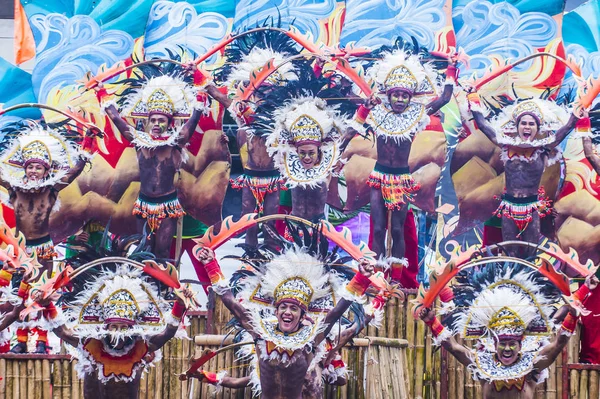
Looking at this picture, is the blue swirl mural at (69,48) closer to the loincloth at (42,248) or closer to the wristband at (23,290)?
the loincloth at (42,248)

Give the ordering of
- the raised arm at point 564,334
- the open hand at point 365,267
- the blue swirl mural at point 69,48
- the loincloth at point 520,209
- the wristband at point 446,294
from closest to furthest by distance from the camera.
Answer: the open hand at point 365,267, the raised arm at point 564,334, the wristband at point 446,294, the loincloth at point 520,209, the blue swirl mural at point 69,48

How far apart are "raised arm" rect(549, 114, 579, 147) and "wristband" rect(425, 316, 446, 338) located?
230 cm

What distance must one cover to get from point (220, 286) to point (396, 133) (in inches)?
97.4

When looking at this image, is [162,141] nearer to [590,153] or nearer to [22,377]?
[22,377]

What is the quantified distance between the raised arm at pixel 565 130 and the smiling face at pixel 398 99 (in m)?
1.28

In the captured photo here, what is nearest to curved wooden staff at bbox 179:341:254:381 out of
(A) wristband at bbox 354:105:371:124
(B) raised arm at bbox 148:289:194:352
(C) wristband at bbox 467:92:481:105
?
(B) raised arm at bbox 148:289:194:352

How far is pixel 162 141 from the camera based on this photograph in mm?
12203

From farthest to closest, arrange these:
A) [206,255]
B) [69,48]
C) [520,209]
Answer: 1. [69,48]
2. [520,209]
3. [206,255]

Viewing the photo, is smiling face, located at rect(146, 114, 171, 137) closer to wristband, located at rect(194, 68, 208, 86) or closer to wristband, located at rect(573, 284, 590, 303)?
wristband, located at rect(194, 68, 208, 86)

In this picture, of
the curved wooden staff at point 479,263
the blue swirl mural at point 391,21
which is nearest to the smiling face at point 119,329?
the curved wooden staff at point 479,263

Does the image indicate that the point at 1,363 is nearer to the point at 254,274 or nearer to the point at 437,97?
the point at 254,274

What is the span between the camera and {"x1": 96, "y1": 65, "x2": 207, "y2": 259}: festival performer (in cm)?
1218

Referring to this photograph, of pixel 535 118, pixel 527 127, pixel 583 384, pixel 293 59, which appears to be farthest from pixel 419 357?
pixel 293 59

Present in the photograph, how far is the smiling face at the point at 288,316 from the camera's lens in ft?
34.1
